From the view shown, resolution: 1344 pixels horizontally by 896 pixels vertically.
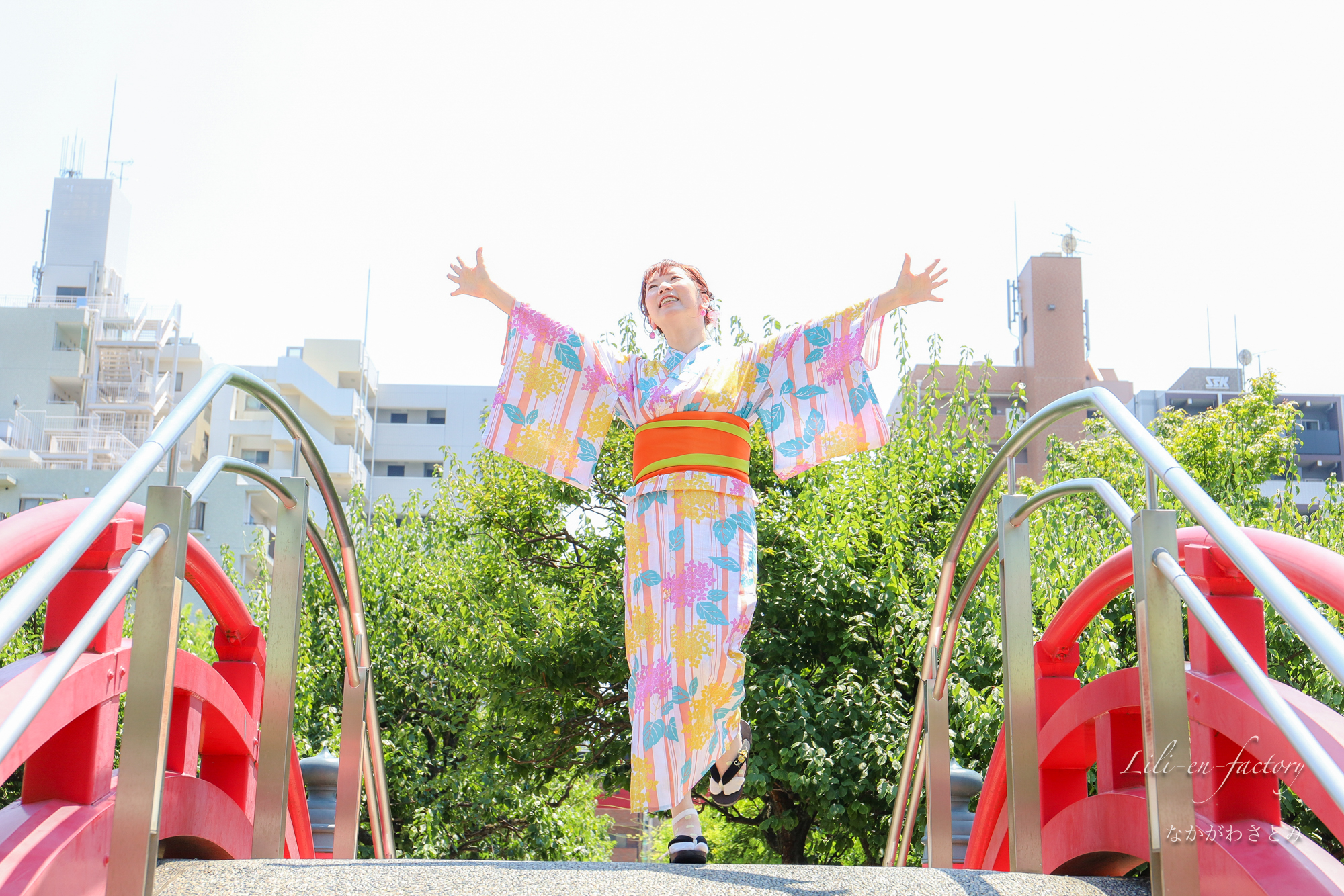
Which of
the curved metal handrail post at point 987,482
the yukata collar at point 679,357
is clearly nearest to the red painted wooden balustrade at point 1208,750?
the curved metal handrail post at point 987,482

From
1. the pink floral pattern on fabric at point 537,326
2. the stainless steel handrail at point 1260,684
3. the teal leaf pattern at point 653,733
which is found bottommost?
the teal leaf pattern at point 653,733

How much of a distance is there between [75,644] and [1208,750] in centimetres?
221

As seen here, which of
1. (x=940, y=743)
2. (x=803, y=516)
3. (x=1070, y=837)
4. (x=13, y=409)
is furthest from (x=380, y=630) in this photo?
(x=13, y=409)

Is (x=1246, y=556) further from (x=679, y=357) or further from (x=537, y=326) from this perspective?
(x=537, y=326)

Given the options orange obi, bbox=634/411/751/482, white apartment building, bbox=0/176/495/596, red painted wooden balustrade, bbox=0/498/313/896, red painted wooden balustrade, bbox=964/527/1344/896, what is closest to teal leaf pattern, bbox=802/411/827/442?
orange obi, bbox=634/411/751/482

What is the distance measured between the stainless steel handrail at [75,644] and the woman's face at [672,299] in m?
2.07

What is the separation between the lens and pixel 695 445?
12.6 feet

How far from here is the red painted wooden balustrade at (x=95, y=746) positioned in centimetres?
220

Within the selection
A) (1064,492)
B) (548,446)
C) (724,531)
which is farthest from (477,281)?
(1064,492)

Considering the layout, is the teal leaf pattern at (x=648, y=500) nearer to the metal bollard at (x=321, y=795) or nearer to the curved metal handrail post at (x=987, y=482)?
the curved metal handrail post at (x=987, y=482)

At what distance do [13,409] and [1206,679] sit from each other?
3793cm

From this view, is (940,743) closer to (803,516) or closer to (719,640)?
(719,640)

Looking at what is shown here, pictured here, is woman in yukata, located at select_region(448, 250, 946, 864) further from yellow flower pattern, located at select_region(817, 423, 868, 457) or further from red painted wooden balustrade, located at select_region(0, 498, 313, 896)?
red painted wooden balustrade, located at select_region(0, 498, 313, 896)

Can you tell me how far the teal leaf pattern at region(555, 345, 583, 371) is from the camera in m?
4.16
